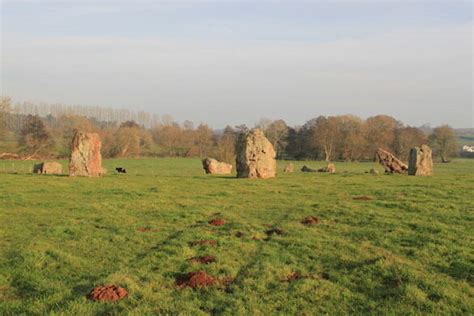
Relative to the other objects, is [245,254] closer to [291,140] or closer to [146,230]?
[146,230]

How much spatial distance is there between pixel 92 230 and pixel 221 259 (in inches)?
225

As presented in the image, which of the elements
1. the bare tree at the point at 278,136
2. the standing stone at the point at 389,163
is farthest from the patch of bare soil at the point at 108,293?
the bare tree at the point at 278,136

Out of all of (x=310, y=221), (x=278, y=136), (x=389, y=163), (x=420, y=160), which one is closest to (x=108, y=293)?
(x=310, y=221)

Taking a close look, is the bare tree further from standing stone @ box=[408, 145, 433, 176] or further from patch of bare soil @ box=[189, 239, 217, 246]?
patch of bare soil @ box=[189, 239, 217, 246]

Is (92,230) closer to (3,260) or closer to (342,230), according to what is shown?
(3,260)

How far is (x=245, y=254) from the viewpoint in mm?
11953

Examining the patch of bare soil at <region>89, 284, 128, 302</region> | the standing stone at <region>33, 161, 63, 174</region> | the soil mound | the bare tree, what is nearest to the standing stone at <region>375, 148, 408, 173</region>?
the soil mound

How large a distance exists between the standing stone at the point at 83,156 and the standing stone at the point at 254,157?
1127cm

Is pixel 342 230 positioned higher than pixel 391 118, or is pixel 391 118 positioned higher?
pixel 391 118

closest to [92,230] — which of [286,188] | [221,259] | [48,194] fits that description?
[221,259]

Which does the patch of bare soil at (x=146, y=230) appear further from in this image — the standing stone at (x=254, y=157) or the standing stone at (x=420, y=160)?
the standing stone at (x=420, y=160)

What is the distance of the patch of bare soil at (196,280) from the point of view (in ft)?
31.2

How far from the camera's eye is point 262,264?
1094cm

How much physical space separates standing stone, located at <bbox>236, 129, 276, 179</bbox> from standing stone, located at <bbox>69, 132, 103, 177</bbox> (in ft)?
37.0
